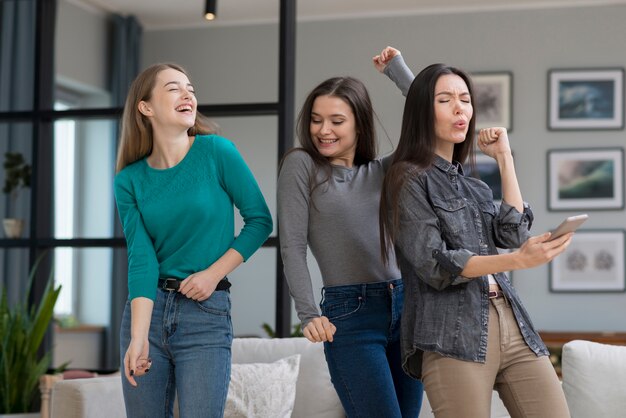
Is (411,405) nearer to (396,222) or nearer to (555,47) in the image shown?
(396,222)

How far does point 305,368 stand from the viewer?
322 cm

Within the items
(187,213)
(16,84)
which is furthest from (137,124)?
(16,84)

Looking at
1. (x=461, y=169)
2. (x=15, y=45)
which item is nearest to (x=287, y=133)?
(x=461, y=169)

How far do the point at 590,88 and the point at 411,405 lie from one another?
4.54 meters

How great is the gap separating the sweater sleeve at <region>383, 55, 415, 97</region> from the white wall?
3.60 m

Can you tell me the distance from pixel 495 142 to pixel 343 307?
1.63 feet

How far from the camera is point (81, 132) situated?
6520 mm

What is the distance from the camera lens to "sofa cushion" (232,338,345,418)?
125 inches

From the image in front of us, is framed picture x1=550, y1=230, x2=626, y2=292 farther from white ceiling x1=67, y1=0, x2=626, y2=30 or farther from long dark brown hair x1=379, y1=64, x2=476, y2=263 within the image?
long dark brown hair x1=379, y1=64, x2=476, y2=263

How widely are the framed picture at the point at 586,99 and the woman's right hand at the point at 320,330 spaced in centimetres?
459

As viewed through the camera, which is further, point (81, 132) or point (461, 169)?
point (81, 132)

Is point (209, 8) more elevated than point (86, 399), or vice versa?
point (209, 8)

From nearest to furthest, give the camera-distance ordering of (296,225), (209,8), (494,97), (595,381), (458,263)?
(458,263) < (296,225) < (595,381) < (209,8) < (494,97)

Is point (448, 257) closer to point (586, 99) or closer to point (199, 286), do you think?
point (199, 286)
